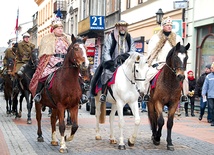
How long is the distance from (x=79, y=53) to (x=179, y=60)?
200 centimetres

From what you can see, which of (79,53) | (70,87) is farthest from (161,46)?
(70,87)

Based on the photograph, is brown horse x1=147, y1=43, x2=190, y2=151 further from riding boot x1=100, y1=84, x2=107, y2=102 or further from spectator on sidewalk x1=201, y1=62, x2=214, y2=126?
spectator on sidewalk x1=201, y1=62, x2=214, y2=126

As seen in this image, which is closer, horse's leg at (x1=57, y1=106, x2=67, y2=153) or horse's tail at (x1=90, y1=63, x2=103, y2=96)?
horse's leg at (x1=57, y1=106, x2=67, y2=153)

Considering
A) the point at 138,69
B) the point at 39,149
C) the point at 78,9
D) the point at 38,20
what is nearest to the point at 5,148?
the point at 39,149

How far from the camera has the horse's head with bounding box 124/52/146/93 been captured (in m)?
9.95

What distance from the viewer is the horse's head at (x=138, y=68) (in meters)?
9.95

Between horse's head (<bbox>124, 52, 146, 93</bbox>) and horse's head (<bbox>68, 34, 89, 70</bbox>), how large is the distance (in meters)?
1.13

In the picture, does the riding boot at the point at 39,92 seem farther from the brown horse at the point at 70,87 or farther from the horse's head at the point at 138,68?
the horse's head at the point at 138,68

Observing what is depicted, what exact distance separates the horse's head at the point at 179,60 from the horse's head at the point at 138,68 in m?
0.62

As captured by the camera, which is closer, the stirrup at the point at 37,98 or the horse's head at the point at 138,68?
the horse's head at the point at 138,68

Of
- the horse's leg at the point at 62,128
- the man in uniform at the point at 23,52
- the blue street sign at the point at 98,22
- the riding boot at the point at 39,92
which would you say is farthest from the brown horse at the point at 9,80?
the blue street sign at the point at 98,22

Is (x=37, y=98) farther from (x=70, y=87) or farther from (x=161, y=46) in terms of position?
(x=161, y=46)

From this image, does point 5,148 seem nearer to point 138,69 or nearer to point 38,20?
point 138,69

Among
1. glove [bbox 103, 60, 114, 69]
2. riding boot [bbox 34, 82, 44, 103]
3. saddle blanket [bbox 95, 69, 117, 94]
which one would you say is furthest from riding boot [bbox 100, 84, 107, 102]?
riding boot [bbox 34, 82, 44, 103]
